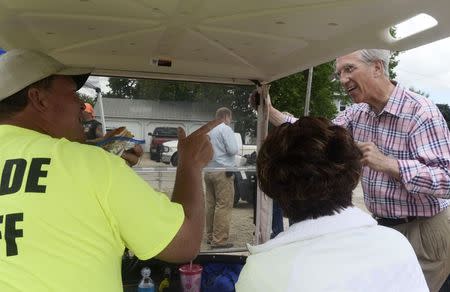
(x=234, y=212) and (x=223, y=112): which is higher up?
(x=223, y=112)

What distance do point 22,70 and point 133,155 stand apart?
0.98 metres

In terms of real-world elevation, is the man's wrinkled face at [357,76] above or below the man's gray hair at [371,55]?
below

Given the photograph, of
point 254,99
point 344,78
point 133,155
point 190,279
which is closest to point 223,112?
point 254,99

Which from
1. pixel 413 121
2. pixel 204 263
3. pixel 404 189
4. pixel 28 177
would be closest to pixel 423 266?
pixel 404 189

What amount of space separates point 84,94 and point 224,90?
865mm

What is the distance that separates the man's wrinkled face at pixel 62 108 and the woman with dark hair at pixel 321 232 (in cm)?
71

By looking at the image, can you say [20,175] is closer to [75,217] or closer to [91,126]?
[75,217]

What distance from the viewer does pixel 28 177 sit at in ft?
3.73

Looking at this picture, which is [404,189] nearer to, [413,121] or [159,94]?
[413,121]

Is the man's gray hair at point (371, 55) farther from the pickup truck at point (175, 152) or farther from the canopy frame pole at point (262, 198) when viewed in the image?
the pickup truck at point (175, 152)

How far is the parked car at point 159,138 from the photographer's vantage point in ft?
8.40

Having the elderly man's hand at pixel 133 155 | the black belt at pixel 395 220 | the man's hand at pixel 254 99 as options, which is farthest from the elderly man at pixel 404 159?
the elderly man's hand at pixel 133 155

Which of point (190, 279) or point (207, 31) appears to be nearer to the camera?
point (207, 31)

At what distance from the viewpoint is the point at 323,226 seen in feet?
4.01
